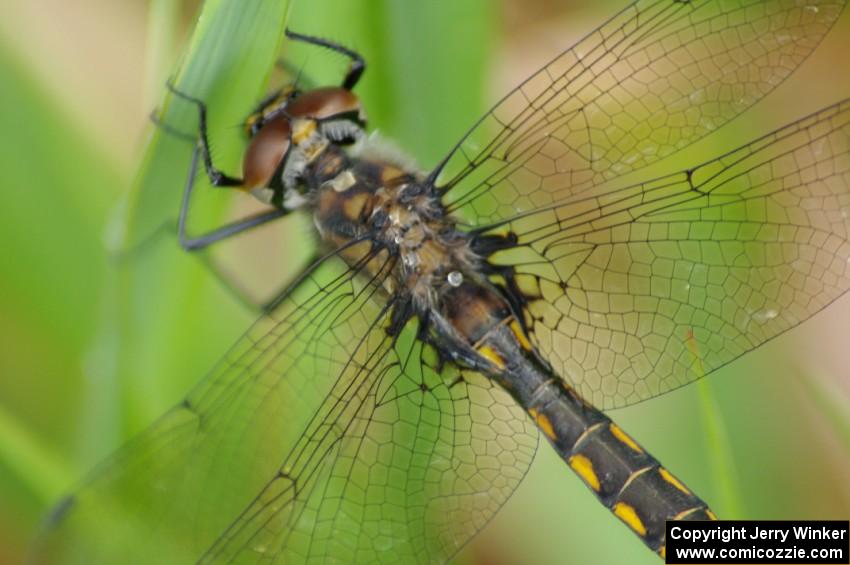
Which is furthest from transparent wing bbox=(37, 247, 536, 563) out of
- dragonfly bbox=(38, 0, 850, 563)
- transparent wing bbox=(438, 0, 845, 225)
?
transparent wing bbox=(438, 0, 845, 225)

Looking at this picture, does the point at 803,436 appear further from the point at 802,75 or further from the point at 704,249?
the point at 802,75

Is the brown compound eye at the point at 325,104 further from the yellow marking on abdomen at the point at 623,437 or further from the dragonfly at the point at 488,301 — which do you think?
the yellow marking on abdomen at the point at 623,437

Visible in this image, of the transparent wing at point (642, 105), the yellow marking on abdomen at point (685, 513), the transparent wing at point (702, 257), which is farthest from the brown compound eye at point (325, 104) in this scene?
the yellow marking on abdomen at point (685, 513)

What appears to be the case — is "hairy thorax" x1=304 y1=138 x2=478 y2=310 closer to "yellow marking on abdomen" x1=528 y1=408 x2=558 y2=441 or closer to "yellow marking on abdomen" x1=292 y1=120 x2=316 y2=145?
"yellow marking on abdomen" x1=292 y1=120 x2=316 y2=145

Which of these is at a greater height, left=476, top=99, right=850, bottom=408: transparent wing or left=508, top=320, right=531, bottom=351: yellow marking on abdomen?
left=476, top=99, right=850, bottom=408: transparent wing

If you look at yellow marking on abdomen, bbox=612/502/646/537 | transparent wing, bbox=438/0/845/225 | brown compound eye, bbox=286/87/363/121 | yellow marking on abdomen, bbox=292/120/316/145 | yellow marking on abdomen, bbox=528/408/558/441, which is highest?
transparent wing, bbox=438/0/845/225

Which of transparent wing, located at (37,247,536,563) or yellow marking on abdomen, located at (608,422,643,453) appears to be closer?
transparent wing, located at (37,247,536,563)

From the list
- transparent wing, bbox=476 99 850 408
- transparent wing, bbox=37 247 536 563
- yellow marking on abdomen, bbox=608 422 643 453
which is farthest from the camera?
yellow marking on abdomen, bbox=608 422 643 453
